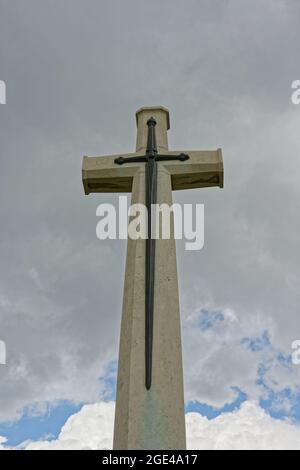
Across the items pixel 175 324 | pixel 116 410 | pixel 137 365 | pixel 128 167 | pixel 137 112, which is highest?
pixel 137 112

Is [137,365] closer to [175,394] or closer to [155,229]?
[175,394]

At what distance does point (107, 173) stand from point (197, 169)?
5.02 ft

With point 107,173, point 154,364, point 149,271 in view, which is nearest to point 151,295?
point 149,271

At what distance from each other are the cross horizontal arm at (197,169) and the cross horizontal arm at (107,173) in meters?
0.61

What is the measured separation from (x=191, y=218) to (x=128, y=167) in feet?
4.70

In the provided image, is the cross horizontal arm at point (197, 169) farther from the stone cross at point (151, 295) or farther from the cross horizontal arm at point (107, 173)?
the cross horizontal arm at point (107, 173)

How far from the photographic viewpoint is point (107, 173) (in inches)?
392

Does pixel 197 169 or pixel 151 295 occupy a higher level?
pixel 197 169

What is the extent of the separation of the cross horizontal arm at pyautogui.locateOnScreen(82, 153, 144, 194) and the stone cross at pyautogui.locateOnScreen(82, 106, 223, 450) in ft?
0.06

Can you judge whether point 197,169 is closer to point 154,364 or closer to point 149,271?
point 149,271

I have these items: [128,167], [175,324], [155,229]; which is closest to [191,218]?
[155,229]

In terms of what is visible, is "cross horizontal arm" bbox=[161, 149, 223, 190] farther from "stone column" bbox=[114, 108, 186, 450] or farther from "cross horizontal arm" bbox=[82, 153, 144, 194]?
"stone column" bbox=[114, 108, 186, 450]

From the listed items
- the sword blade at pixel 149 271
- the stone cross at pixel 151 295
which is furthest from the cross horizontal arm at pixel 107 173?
the sword blade at pixel 149 271

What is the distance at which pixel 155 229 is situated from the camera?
8.91 meters
